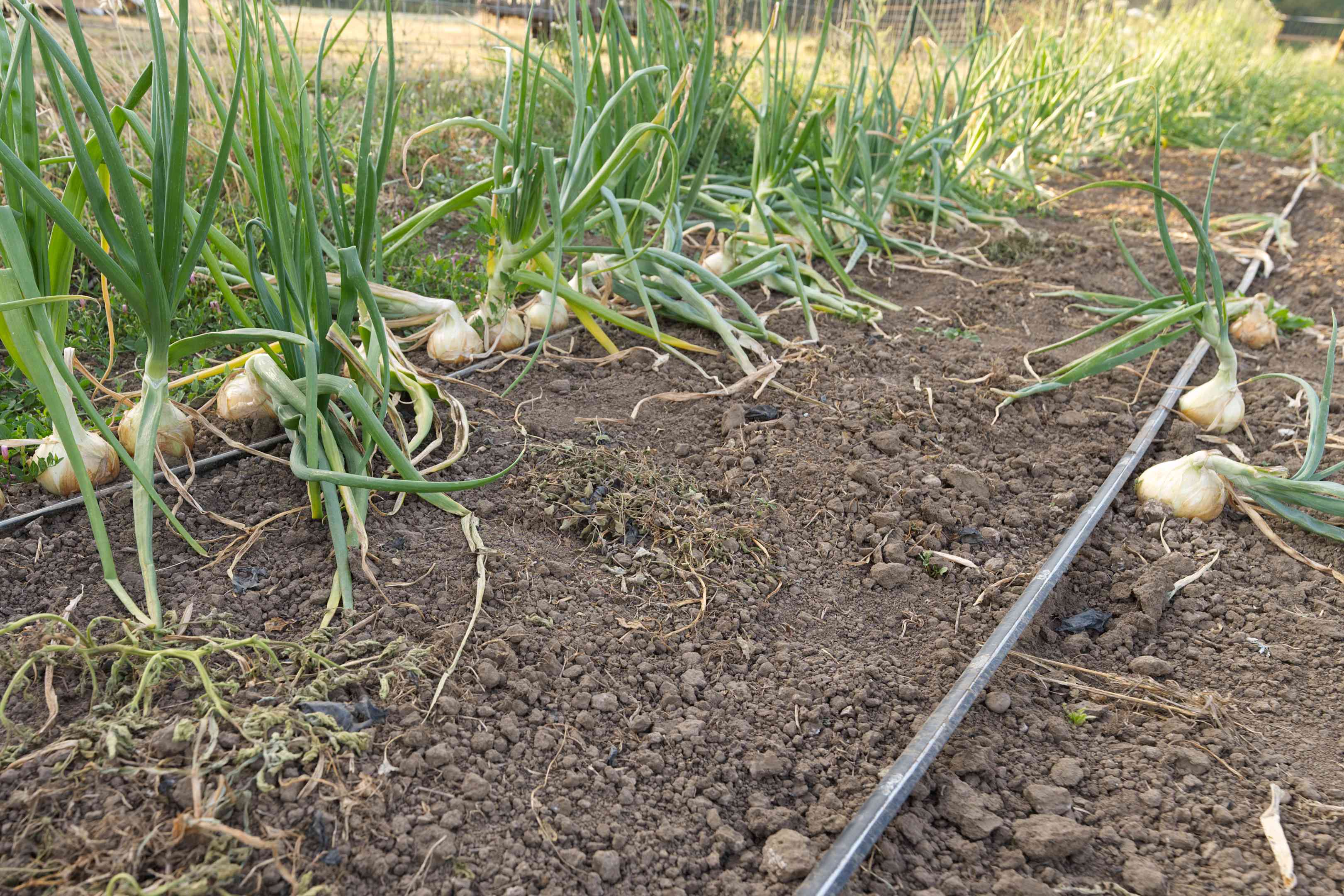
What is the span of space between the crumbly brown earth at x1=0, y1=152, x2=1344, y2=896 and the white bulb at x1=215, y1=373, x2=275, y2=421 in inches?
3.6

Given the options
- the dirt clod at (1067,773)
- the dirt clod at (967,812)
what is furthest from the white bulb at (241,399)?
the dirt clod at (1067,773)

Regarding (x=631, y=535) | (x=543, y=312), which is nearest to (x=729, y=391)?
(x=543, y=312)

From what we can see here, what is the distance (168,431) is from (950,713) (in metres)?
1.27

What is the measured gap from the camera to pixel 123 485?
1.42 metres

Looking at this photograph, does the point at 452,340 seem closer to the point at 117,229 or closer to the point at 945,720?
the point at 117,229

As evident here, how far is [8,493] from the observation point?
1451mm

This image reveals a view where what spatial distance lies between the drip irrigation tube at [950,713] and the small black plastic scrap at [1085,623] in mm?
64

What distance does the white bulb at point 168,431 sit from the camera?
1.41m

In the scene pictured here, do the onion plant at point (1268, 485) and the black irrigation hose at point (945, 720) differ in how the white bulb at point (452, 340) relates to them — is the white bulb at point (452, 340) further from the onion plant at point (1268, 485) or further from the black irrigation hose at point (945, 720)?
the onion plant at point (1268, 485)

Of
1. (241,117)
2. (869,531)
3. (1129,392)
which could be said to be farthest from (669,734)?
(241,117)

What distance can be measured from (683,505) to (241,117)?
1.94 meters

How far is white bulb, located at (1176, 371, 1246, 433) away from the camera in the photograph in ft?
6.88

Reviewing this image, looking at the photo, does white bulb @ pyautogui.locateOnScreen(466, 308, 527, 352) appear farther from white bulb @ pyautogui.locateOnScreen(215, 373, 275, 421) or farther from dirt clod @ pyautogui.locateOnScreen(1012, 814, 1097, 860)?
dirt clod @ pyautogui.locateOnScreen(1012, 814, 1097, 860)

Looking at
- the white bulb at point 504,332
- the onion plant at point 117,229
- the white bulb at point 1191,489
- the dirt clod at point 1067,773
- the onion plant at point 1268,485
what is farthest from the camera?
the white bulb at point 504,332
